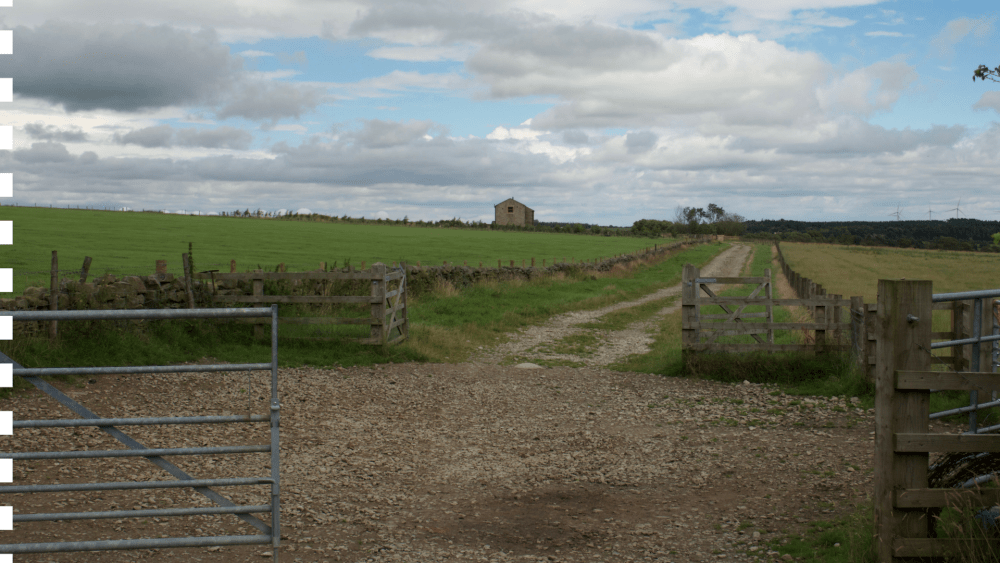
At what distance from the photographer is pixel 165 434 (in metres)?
8.58

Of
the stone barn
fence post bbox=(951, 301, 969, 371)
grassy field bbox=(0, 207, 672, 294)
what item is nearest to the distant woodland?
the stone barn

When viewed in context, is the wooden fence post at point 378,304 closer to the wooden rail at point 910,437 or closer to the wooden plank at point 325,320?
the wooden plank at point 325,320

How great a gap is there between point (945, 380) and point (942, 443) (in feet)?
1.37

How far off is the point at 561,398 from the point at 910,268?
57020 mm

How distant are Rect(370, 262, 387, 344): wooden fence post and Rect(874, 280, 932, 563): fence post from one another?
34.4 ft

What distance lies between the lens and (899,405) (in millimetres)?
4641

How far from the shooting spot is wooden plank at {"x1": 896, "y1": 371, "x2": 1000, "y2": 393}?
4547mm

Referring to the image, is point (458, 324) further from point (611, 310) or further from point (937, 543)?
point (937, 543)

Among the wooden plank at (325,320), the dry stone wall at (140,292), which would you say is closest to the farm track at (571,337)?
the wooden plank at (325,320)

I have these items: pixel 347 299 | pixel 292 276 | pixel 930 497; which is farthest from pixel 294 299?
pixel 930 497

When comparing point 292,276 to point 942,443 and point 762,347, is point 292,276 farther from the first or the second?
point 942,443

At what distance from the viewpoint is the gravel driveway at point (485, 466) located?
5742 millimetres

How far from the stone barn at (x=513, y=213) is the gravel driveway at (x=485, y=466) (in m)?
106

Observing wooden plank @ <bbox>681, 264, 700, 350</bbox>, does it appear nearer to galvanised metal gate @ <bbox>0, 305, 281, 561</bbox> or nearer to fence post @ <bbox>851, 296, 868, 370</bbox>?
fence post @ <bbox>851, 296, 868, 370</bbox>
